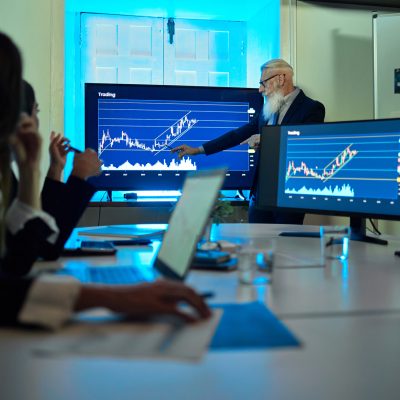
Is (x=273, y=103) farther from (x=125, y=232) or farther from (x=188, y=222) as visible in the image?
(x=188, y=222)

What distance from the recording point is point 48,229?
1.29 metres

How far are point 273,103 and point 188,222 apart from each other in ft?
8.78

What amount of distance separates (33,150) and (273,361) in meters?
0.92

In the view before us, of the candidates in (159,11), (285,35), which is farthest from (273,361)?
(159,11)

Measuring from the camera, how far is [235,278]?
121 cm

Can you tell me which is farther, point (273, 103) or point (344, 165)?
point (273, 103)

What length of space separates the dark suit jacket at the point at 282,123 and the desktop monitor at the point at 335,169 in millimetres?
757

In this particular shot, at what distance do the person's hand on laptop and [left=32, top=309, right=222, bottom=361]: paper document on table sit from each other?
2 centimetres

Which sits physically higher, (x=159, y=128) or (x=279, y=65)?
(x=279, y=65)

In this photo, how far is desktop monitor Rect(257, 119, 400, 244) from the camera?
1.87 m

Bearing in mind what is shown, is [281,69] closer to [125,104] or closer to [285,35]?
[285,35]

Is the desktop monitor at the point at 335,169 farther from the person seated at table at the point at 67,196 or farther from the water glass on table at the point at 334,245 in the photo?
the person seated at table at the point at 67,196

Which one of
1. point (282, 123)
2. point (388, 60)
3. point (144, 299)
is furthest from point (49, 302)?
point (388, 60)

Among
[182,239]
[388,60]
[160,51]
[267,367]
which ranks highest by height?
[160,51]
